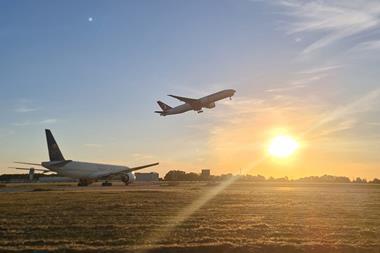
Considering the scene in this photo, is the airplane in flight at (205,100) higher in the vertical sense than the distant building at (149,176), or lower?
higher

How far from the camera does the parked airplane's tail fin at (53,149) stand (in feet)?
320

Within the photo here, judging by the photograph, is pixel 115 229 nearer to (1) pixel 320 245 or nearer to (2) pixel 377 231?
(1) pixel 320 245

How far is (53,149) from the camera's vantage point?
3871 inches

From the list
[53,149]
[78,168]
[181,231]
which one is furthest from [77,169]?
[181,231]

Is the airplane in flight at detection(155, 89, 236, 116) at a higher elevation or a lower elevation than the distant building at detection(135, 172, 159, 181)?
higher

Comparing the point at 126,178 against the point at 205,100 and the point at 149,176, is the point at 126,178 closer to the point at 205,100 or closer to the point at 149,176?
the point at 205,100

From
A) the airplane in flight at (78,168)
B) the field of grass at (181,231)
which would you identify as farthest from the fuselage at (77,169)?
the field of grass at (181,231)

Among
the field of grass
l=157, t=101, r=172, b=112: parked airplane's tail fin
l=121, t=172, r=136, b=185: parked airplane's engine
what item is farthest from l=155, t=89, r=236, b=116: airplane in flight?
the field of grass

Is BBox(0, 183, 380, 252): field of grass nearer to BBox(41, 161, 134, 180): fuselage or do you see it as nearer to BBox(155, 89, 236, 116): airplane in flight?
BBox(155, 89, 236, 116): airplane in flight

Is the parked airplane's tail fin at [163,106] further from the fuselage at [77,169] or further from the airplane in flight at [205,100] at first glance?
the fuselage at [77,169]

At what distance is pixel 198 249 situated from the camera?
18906 mm

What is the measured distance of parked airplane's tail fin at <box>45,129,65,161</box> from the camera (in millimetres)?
97500

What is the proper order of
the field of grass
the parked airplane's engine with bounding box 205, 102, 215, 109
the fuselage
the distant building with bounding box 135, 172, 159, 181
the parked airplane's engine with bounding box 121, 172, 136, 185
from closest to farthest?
1. the field of grass
2. the parked airplane's engine with bounding box 205, 102, 215, 109
3. the fuselage
4. the parked airplane's engine with bounding box 121, 172, 136, 185
5. the distant building with bounding box 135, 172, 159, 181

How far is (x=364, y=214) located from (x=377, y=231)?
Result: 9.92 m
